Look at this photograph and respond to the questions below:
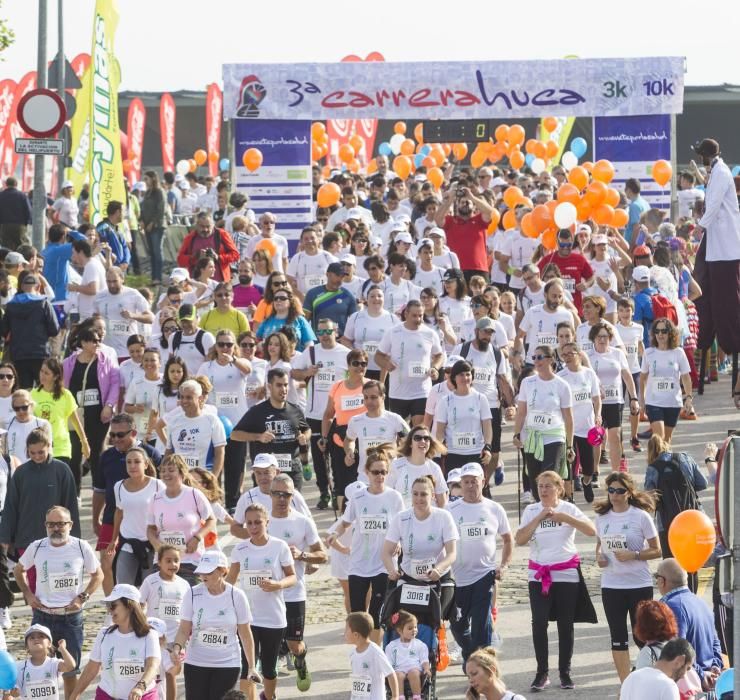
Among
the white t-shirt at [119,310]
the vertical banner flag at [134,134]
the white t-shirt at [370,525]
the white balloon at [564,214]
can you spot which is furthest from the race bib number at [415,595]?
the vertical banner flag at [134,134]

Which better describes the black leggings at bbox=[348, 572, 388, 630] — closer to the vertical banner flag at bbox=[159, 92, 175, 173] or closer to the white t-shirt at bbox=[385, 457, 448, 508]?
the white t-shirt at bbox=[385, 457, 448, 508]

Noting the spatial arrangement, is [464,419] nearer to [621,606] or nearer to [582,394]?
[582,394]

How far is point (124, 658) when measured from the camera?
10.3 meters

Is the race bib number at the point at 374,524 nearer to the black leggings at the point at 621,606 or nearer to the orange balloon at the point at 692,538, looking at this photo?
the black leggings at the point at 621,606

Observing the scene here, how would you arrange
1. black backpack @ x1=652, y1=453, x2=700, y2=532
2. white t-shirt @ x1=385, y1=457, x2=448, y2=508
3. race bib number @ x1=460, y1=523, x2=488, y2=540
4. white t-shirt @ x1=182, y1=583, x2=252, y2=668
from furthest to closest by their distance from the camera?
white t-shirt @ x1=385, y1=457, x2=448, y2=508, black backpack @ x1=652, y1=453, x2=700, y2=532, race bib number @ x1=460, y1=523, x2=488, y2=540, white t-shirt @ x1=182, y1=583, x2=252, y2=668

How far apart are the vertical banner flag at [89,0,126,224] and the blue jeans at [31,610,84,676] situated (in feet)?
37.8

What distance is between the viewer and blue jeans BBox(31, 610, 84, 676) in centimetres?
1170

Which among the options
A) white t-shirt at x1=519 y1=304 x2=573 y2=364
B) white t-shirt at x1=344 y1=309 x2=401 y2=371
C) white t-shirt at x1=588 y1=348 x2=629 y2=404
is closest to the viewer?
white t-shirt at x1=588 y1=348 x2=629 y2=404

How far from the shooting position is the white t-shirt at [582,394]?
50.6ft

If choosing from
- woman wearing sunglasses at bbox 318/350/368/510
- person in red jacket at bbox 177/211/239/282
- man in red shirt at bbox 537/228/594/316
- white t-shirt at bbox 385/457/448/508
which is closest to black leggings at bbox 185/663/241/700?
white t-shirt at bbox 385/457/448/508

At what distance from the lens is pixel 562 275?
1902 cm

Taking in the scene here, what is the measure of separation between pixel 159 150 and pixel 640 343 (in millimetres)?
37120

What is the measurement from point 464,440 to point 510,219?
860cm

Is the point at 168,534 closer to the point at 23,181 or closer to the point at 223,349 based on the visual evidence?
the point at 223,349
